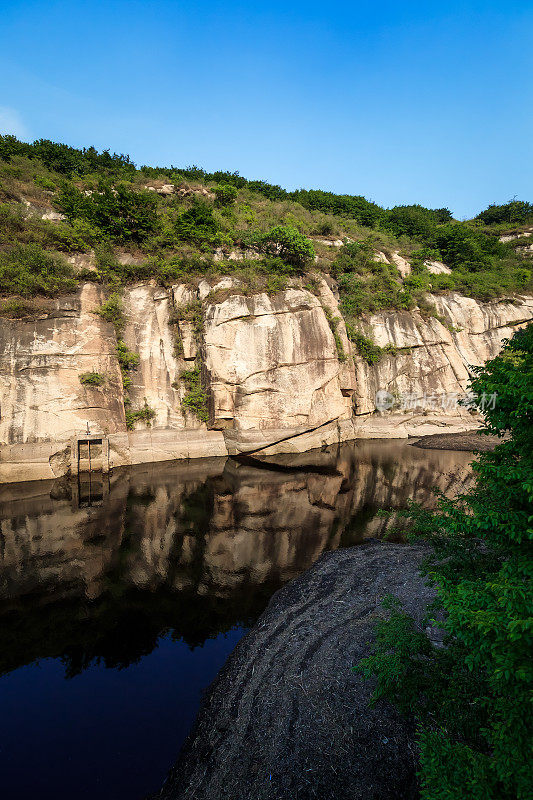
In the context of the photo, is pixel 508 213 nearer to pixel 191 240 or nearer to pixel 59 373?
pixel 191 240

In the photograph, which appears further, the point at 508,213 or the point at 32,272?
the point at 508,213

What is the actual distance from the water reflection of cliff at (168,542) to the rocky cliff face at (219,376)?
2.35 meters

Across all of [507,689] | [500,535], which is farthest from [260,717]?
[500,535]

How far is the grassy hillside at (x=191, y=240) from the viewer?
21.9 metres

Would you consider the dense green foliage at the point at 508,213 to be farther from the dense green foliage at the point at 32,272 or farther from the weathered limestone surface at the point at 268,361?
the dense green foliage at the point at 32,272

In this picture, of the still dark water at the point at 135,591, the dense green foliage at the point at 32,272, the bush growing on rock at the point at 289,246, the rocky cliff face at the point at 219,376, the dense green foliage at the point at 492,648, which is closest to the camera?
the dense green foliage at the point at 492,648

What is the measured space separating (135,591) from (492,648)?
33.4 feet

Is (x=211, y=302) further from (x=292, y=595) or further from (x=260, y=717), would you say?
(x=260, y=717)

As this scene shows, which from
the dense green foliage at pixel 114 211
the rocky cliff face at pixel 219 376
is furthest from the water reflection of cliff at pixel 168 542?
the dense green foliage at pixel 114 211

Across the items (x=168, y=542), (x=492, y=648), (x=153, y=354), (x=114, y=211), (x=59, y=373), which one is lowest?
(x=168, y=542)

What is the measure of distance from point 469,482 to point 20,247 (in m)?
29.3

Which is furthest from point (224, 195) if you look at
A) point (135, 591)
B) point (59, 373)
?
point (135, 591)

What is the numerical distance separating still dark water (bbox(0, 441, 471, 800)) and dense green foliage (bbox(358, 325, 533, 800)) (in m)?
4.76

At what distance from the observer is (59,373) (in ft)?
64.2
